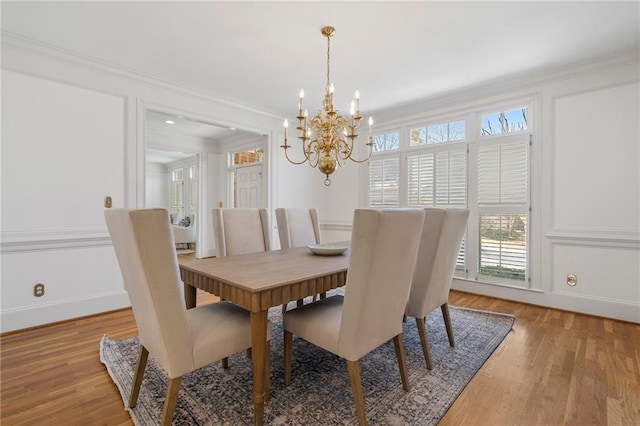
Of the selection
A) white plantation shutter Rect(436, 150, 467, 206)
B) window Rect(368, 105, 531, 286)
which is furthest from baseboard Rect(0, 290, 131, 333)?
white plantation shutter Rect(436, 150, 467, 206)

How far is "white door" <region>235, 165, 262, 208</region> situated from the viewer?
5573mm

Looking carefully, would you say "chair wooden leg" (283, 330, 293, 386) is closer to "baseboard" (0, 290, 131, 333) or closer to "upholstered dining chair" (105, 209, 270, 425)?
"upholstered dining chair" (105, 209, 270, 425)

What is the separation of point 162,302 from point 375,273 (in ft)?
3.04

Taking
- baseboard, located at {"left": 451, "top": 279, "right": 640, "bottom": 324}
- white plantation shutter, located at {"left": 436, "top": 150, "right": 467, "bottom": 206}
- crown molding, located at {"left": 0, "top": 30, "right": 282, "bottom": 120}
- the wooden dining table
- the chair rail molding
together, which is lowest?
baseboard, located at {"left": 451, "top": 279, "right": 640, "bottom": 324}

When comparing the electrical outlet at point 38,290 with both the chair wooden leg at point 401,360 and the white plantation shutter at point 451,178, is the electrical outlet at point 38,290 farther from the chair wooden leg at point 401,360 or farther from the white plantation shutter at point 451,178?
the white plantation shutter at point 451,178

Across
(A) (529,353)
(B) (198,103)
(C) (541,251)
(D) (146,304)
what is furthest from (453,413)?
(B) (198,103)

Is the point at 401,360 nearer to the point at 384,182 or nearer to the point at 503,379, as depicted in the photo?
the point at 503,379

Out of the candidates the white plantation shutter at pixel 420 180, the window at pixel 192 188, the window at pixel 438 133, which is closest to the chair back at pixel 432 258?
the white plantation shutter at pixel 420 180

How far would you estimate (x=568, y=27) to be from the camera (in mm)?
2391

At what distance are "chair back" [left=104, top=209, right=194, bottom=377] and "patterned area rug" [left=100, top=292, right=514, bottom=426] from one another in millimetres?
434

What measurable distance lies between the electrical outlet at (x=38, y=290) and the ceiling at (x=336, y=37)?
7.11ft

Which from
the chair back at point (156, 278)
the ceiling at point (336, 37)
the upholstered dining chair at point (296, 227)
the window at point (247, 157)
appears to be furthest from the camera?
the window at point (247, 157)

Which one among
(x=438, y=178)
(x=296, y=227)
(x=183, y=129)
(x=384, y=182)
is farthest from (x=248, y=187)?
(x=438, y=178)

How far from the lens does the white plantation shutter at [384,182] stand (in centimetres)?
442
